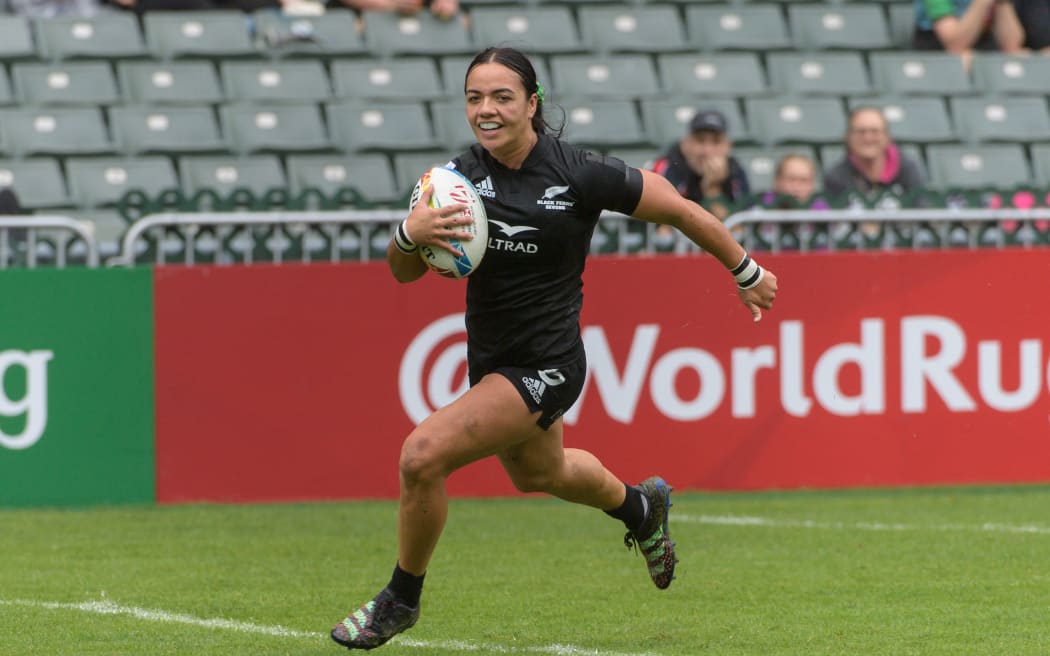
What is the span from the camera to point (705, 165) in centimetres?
1092

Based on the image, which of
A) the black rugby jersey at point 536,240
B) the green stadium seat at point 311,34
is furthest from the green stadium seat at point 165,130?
the black rugby jersey at point 536,240

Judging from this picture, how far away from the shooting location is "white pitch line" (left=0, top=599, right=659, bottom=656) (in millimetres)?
5660

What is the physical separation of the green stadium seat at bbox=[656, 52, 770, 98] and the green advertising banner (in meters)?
6.00

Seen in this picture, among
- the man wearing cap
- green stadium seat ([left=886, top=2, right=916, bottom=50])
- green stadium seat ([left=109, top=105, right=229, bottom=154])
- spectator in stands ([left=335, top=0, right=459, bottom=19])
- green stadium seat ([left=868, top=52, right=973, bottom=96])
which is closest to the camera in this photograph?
the man wearing cap

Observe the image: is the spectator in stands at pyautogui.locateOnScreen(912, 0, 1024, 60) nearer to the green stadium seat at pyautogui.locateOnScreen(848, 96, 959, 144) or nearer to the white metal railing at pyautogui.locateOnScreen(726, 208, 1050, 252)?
the green stadium seat at pyautogui.locateOnScreen(848, 96, 959, 144)

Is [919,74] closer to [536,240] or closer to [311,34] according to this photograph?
[311,34]

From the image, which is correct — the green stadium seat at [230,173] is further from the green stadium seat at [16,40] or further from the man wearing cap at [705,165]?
the man wearing cap at [705,165]

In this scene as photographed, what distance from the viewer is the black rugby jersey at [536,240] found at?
219 inches

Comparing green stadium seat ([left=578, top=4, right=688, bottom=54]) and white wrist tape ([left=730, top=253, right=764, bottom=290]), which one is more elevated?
green stadium seat ([left=578, top=4, right=688, bottom=54])

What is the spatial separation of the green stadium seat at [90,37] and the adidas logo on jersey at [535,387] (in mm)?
8382

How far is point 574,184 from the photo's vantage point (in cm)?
563

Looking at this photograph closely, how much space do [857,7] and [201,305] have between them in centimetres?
782

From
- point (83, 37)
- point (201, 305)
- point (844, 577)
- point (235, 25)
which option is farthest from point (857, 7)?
point (844, 577)

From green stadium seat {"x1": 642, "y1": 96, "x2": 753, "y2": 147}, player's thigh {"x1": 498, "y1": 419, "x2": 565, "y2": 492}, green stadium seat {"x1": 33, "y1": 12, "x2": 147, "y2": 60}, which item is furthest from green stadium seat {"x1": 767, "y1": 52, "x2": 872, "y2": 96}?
player's thigh {"x1": 498, "y1": 419, "x2": 565, "y2": 492}
